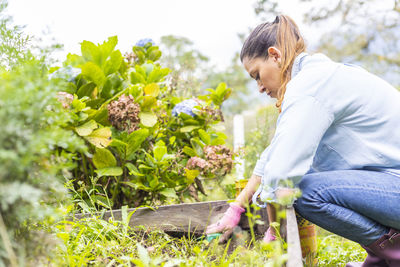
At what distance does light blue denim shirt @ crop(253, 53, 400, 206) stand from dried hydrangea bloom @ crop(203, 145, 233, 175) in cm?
59

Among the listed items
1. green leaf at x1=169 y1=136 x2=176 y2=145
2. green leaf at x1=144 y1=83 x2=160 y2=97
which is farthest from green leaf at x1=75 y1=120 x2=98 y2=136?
green leaf at x1=169 y1=136 x2=176 y2=145

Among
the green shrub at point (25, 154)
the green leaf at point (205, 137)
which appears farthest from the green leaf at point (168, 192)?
the green shrub at point (25, 154)

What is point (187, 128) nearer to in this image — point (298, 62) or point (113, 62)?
point (113, 62)

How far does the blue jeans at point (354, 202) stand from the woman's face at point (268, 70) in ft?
1.57

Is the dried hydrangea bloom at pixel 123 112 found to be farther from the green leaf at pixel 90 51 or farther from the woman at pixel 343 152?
the woman at pixel 343 152

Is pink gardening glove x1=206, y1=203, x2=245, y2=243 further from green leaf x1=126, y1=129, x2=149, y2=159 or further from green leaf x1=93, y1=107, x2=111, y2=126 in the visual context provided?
green leaf x1=93, y1=107, x2=111, y2=126

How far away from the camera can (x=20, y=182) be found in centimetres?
69

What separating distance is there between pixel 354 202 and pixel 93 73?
129cm

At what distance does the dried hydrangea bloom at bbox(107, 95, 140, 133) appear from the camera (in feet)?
5.69

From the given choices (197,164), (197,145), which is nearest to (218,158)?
(197,164)

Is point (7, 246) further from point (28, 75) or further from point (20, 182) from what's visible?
point (28, 75)

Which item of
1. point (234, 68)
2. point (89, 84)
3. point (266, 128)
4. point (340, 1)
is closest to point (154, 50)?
point (89, 84)

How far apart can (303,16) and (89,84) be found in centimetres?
850

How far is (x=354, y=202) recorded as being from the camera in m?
1.27
